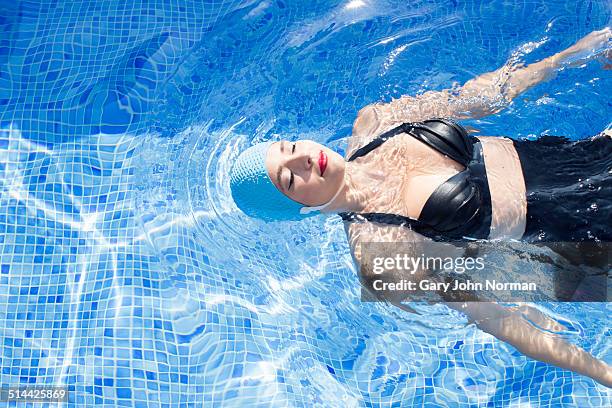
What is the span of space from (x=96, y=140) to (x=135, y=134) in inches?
11.3

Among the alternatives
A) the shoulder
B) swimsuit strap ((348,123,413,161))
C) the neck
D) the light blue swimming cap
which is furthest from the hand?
the light blue swimming cap

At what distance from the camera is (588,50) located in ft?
12.5

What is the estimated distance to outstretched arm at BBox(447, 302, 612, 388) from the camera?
2816mm

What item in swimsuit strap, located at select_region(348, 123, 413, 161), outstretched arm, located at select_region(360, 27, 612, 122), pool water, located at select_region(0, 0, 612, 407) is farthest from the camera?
pool water, located at select_region(0, 0, 612, 407)

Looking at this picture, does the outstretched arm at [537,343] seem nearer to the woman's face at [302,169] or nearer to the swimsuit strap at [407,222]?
the swimsuit strap at [407,222]

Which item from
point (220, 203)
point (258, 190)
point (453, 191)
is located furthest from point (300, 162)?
point (220, 203)

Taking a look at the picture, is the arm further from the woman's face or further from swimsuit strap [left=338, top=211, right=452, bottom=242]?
the woman's face

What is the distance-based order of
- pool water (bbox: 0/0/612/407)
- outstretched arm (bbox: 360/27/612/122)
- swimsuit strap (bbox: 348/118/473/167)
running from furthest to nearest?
1. pool water (bbox: 0/0/612/407)
2. outstretched arm (bbox: 360/27/612/122)
3. swimsuit strap (bbox: 348/118/473/167)

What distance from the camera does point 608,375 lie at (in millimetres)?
2854

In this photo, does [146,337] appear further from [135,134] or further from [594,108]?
[594,108]

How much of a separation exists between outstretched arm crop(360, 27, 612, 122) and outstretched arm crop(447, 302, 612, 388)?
120cm

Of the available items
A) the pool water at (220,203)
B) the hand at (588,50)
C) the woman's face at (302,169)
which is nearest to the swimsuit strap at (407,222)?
the woman's face at (302,169)

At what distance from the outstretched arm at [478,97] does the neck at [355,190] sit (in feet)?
1.32

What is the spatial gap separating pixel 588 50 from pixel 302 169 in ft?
7.03
